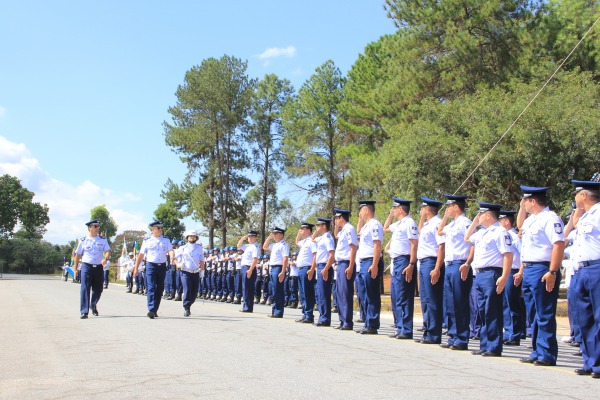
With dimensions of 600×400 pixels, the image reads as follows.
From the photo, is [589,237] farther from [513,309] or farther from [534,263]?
[513,309]

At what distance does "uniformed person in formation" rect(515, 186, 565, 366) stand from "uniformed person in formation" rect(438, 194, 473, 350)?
4.33 feet

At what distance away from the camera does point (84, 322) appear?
12766 millimetres

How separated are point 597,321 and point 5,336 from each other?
8844 millimetres

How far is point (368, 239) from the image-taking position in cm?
1131

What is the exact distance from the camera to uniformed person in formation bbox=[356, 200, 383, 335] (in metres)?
11.0

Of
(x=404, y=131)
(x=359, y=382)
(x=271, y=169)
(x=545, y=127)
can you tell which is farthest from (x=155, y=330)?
(x=271, y=169)

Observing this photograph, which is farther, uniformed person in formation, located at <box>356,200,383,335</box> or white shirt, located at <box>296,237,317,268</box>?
white shirt, located at <box>296,237,317,268</box>

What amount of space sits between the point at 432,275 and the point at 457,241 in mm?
682

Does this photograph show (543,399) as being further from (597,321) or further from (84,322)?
(84,322)

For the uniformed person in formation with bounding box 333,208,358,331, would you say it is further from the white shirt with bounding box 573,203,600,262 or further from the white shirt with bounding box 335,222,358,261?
→ the white shirt with bounding box 573,203,600,262

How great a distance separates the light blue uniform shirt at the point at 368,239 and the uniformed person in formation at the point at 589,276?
4175 millimetres

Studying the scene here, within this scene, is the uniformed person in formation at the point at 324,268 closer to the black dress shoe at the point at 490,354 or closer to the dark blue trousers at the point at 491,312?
the dark blue trousers at the point at 491,312

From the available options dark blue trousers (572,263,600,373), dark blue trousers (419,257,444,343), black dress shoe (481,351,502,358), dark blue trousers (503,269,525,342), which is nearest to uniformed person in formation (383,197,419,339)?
dark blue trousers (419,257,444,343)

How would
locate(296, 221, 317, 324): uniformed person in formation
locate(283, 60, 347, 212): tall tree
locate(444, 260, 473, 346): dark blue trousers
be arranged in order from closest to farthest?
1. locate(444, 260, 473, 346): dark blue trousers
2. locate(296, 221, 317, 324): uniformed person in formation
3. locate(283, 60, 347, 212): tall tree
